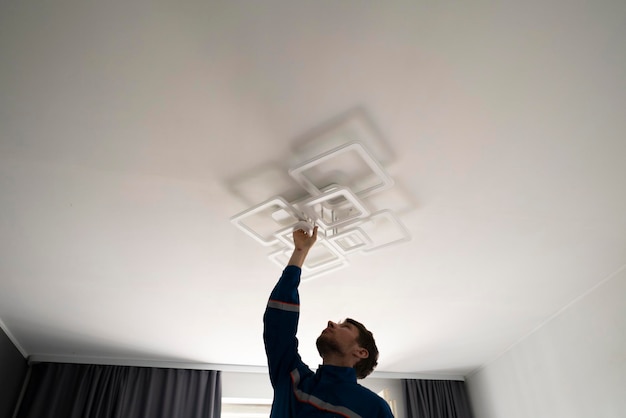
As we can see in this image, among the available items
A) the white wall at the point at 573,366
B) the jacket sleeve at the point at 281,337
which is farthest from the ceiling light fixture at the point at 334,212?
the white wall at the point at 573,366

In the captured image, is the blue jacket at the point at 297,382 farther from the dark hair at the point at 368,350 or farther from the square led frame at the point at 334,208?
the square led frame at the point at 334,208

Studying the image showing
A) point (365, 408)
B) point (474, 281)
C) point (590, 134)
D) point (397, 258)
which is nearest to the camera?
point (365, 408)

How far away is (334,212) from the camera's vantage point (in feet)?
6.62

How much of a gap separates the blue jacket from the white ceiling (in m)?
0.62

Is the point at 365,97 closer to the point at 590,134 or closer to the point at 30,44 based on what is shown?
the point at 590,134

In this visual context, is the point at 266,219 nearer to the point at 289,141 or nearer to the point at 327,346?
the point at 289,141

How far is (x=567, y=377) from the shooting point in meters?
2.99

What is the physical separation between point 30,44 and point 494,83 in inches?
56.1

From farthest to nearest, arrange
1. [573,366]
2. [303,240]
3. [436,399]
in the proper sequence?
[436,399]
[573,366]
[303,240]

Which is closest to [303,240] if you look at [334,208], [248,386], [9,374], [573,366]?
[334,208]

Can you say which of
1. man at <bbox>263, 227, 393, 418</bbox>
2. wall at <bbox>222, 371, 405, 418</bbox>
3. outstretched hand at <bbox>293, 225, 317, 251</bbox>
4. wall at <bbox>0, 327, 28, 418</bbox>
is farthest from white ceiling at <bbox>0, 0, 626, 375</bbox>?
wall at <bbox>222, 371, 405, 418</bbox>

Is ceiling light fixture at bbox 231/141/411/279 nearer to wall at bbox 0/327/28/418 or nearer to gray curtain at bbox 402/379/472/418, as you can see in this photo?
wall at bbox 0/327/28/418

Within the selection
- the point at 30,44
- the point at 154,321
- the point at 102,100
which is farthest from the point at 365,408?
the point at 154,321

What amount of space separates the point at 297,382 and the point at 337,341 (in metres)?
0.22
